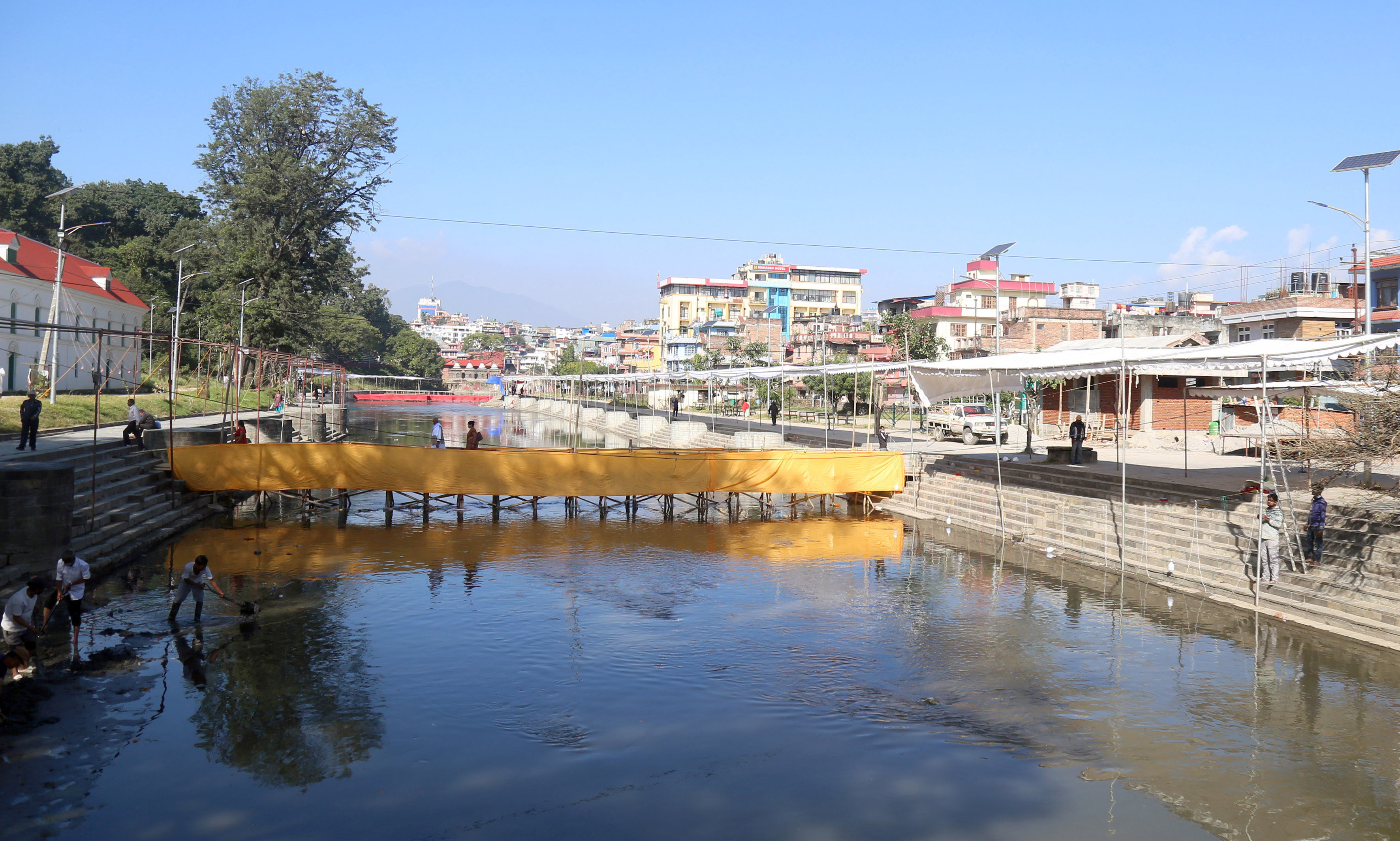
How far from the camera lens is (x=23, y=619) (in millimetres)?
11430

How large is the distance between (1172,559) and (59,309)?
164 feet

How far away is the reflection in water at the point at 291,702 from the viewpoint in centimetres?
909

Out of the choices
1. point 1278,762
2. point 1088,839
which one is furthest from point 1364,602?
point 1088,839

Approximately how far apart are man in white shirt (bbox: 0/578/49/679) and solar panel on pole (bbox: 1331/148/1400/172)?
115 feet

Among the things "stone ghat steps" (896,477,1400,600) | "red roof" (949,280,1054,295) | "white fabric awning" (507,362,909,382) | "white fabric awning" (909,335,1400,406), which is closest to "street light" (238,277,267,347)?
"white fabric awning" (507,362,909,382)

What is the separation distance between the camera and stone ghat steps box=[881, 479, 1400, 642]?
13789 mm

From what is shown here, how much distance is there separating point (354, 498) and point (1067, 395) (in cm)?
2855

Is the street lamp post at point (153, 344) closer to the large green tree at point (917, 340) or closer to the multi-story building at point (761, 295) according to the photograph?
the large green tree at point (917, 340)

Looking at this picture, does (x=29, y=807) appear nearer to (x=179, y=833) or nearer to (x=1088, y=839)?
(x=179, y=833)

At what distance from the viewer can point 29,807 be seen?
26.1 feet

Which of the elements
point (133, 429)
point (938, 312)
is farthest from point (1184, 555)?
point (938, 312)

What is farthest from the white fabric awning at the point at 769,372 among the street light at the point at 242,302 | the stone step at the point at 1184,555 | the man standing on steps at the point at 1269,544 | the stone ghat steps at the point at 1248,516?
the street light at the point at 242,302

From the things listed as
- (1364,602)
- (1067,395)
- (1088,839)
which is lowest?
(1088,839)

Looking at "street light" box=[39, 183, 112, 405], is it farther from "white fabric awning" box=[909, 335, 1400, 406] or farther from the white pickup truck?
the white pickup truck
